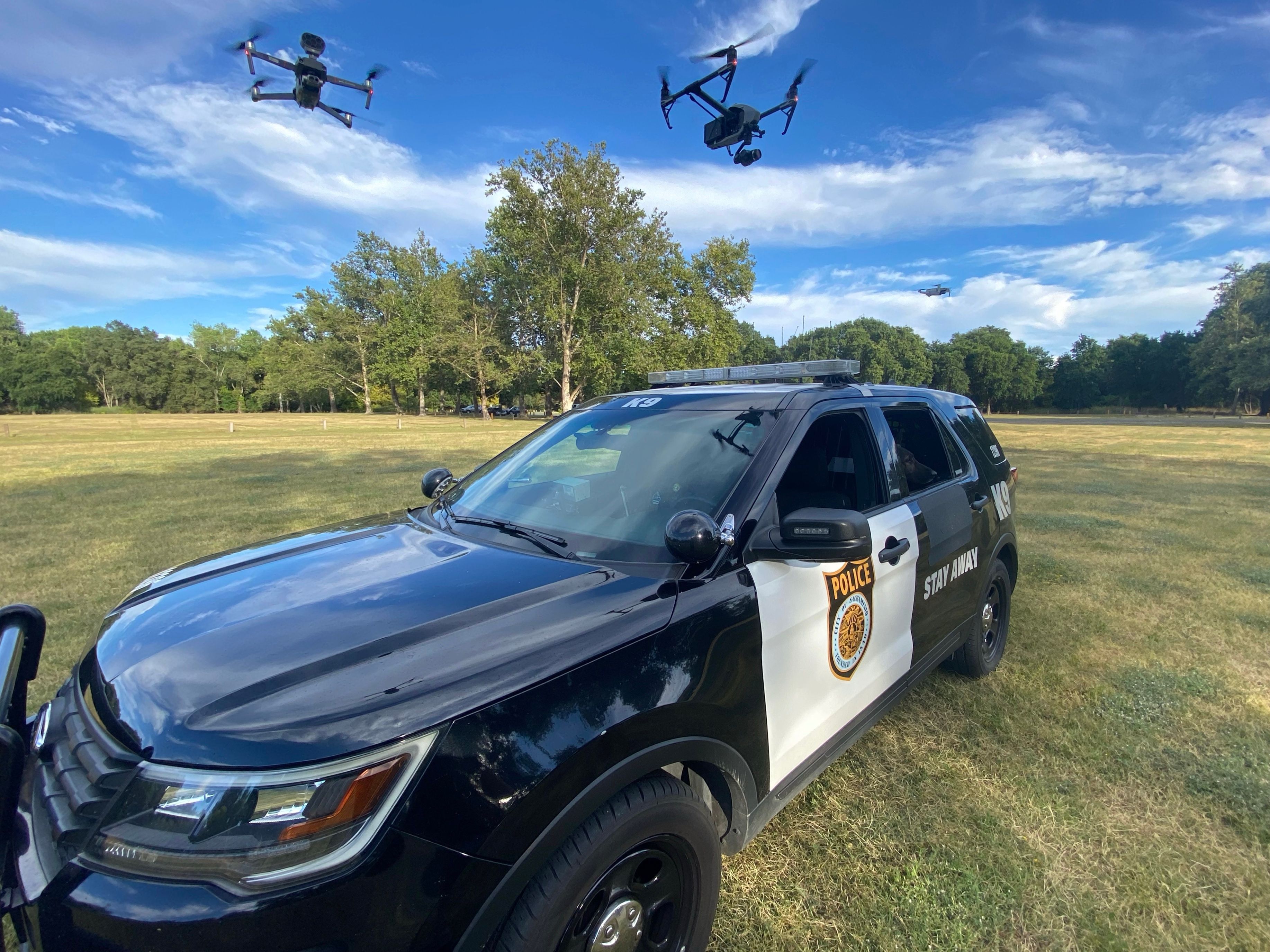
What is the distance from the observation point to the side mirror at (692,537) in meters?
1.81

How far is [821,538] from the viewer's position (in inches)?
75.4

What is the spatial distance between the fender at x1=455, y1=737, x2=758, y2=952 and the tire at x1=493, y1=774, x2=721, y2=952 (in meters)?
0.04

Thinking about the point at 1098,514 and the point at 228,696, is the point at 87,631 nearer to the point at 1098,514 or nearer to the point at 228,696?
the point at 228,696

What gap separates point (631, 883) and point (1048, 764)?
8.14 feet

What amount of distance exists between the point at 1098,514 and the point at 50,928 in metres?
11.4

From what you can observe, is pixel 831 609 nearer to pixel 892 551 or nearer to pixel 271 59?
pixel 892 551

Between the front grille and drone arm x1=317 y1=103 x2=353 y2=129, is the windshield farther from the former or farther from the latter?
drone arm x1=317 y1=103 x2=353 y2=129

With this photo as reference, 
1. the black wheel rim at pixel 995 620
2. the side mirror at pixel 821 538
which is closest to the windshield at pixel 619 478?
the side mirror at pixel 821 538

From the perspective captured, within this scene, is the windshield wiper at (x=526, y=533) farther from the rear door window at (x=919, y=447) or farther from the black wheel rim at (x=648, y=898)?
the rear door window at (x=919, y=447)

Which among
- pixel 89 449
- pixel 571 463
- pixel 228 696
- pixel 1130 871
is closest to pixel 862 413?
pixel 571 463

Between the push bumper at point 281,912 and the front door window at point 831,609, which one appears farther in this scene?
the front door window at point 831,609

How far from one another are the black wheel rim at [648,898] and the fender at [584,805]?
0.62ft

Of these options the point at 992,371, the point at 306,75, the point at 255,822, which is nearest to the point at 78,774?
the point at 255,822

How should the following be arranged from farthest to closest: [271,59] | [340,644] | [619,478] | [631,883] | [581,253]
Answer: [581,253], [271,59], [619,478], [631,883], [340,644]
